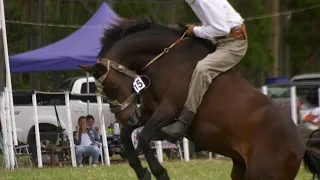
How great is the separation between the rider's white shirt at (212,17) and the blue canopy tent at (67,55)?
993 centimetres

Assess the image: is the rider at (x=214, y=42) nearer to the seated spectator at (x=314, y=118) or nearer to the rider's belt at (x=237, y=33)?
the rider's belt at (x=237, y=33)

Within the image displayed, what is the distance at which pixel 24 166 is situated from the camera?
1723cm

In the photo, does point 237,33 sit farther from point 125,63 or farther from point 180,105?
point 125,63

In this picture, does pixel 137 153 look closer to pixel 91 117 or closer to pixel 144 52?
pixel 144 52

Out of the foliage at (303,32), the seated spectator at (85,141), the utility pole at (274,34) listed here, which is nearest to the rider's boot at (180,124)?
the seated spectator at (85,141)

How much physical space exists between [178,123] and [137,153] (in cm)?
65

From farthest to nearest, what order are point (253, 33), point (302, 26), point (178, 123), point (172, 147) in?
point (302, 26) → point (253, 33) → point (172, 147) → point (178, 123)

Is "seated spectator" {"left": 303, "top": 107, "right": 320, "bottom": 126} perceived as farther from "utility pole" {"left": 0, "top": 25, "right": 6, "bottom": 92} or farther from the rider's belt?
the rider's belt

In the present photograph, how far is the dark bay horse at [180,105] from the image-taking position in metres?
8.98

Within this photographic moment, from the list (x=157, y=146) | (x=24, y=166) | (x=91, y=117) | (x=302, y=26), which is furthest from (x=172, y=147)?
(x=302, y=26)

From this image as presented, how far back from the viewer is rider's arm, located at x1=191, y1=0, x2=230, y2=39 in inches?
354

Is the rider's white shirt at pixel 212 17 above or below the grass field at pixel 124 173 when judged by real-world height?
above

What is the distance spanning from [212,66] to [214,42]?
19.0 inches

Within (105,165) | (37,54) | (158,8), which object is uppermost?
(158,8)
